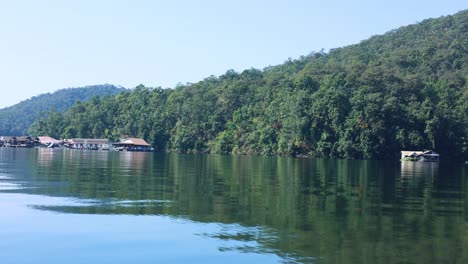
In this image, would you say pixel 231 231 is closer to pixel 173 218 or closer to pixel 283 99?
pixel 173 218

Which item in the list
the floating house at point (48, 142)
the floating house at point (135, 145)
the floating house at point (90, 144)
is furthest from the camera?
the floating house at point (48, 142)

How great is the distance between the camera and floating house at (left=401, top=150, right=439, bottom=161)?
102 meters

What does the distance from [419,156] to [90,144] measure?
320 ft

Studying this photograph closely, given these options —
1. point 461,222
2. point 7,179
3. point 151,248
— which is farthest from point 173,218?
point 7,179

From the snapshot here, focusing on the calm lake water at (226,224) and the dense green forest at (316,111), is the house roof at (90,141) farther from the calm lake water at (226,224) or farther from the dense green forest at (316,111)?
the calm lake water at (226,224)

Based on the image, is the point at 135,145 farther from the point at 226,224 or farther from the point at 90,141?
the point at 226,224

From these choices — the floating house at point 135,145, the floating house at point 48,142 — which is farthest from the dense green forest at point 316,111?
the floating house at point 48,142

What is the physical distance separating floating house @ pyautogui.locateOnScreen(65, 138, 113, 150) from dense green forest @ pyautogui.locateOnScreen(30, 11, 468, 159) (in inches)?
261

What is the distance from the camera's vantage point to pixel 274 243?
19.7 m

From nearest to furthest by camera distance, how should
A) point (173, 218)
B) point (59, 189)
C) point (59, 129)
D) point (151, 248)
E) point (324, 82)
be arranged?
point (151, 248) < point (173, 218) < point (59, 189) < point (324, 82) < point (59, 129)

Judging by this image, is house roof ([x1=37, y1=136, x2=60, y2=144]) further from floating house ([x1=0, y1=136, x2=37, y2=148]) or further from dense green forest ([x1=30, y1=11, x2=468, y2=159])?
dense green forest ([x1=30, y1=11, x2=468, y2=159])

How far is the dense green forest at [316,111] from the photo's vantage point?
111 m

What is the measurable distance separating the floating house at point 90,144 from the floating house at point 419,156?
90249 mm

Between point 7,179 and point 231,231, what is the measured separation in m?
25.9
